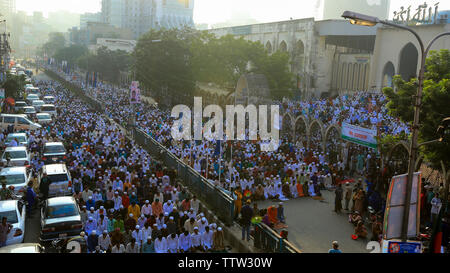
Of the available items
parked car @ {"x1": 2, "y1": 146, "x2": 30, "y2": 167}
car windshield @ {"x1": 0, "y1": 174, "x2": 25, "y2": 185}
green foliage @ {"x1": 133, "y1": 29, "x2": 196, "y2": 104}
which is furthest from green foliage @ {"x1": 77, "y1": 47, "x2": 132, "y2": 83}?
car windshield @ {"x1": 0, "y1": 174, "x2": 25, "y2": 185}

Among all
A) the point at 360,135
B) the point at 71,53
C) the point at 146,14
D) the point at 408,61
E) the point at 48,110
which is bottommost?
the point at 48,110

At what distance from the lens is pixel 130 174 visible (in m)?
15.3

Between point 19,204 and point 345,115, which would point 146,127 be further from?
point 19,204

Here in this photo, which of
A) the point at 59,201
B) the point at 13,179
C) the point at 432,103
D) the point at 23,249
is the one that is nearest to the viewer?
the point at 23,249

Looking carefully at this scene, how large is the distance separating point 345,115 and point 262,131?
208 inches

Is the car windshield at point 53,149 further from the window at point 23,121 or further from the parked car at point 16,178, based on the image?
the window at point 23,121

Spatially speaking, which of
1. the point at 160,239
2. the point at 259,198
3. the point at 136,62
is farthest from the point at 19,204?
the point at 136,62

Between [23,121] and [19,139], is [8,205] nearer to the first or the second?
[19,139]

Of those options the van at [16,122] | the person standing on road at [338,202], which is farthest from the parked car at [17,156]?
the person standing on road at [338,202]

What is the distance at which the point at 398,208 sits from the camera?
7.01 m

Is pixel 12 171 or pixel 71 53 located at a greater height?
pixel 71 53

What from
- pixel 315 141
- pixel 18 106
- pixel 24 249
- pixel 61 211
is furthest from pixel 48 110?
pixel 24 249

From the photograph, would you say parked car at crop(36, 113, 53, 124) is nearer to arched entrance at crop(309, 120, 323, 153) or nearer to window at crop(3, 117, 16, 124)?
window at crop(3, 117, 16, 124)

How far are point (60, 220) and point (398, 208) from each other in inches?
313
